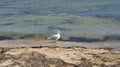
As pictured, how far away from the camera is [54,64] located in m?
7.00

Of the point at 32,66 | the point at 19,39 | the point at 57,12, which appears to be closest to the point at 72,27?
the point at 19,39

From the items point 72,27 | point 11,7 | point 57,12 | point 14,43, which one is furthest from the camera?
point 11,7

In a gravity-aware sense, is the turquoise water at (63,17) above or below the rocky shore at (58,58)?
below

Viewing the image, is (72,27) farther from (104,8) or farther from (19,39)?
(104,8)

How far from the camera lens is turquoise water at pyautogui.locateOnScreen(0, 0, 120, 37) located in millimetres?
11977

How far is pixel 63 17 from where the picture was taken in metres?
14.3

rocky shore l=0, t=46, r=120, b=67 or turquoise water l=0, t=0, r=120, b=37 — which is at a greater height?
rocky shore l=0, t=46, r=120, b=67

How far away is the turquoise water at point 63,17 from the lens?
1198 cm

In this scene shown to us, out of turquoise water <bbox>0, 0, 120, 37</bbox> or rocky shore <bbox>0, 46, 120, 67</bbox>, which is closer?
rocky shore <bbox>0, 46, 120, 67</bbox>

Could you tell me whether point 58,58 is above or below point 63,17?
above

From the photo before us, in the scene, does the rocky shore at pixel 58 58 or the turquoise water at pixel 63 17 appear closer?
the rocky shore at pixel 58 58

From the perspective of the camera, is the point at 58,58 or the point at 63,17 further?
the point at 63,17

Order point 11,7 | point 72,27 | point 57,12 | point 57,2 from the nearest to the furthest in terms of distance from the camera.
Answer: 1. point 72,27
2. point 57,12
3. point 11,7
4. point 57,2

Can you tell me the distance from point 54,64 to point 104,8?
31.8 ft
